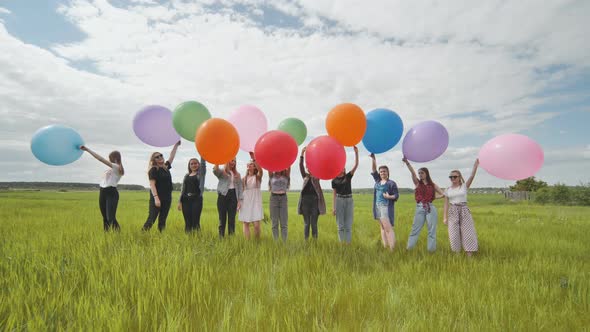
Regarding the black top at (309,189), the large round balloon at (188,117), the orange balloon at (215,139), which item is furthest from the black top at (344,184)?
the large round balloon at (188,117)

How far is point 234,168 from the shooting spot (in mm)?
5758

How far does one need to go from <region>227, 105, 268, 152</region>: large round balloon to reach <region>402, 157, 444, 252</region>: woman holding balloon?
2.93 metres

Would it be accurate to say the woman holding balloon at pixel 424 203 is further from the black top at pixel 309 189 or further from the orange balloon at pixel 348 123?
the black top at pixel 309 189

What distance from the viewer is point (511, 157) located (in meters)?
4.66

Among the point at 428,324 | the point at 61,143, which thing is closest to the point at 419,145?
the point at 428,324

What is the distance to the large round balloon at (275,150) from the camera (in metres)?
4.66

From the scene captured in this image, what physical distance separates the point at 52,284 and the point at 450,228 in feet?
19.2

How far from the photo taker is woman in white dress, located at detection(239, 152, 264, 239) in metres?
5.64

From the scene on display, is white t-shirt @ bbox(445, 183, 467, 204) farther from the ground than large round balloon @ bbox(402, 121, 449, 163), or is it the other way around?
large round balloon @ bbox(402, 121, 449, 163)

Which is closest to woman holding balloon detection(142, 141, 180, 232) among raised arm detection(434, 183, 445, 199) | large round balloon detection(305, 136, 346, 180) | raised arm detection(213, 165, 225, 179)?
raised arm detection(213, 165, 225, 179)

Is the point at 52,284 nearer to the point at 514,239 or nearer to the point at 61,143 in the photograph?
the point at 61,143

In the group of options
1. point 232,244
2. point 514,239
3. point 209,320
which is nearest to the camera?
point 209,320

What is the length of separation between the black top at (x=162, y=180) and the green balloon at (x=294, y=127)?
2.47 metres

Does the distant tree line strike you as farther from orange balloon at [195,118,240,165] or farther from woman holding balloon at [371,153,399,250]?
orange balloon at [195,118,240,165]
